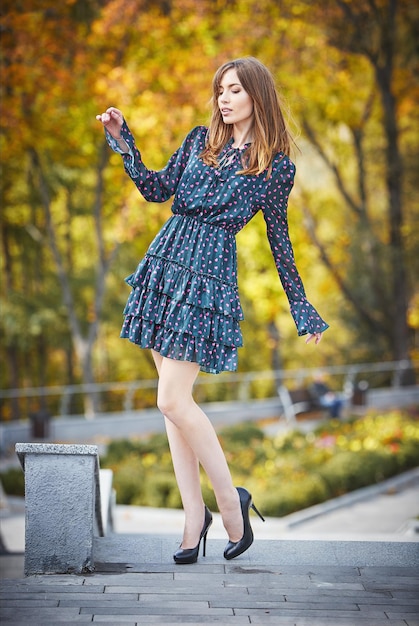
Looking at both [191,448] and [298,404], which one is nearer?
[191,448]

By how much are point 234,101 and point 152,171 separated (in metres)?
0.39

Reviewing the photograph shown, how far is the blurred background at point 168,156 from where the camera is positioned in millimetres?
15984

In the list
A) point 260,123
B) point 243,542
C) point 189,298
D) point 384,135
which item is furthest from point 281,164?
point 384,135

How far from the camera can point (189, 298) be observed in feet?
10.5

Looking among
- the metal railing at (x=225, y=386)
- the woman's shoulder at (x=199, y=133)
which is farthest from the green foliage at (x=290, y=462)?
the woman's shoulder at (x=199, y=133)

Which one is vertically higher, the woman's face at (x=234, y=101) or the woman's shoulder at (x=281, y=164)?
the woman's face at (x=234, y=101)

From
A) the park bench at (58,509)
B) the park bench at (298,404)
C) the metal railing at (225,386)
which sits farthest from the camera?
the metal railing at (225,386)

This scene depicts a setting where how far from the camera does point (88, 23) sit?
1584 centimetres

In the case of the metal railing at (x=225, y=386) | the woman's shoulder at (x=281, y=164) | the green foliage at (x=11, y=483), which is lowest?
the metal railing at (x=225, y=386)

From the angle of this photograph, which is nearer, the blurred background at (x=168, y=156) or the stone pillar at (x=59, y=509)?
the stone pillar at (x=59, y=509)

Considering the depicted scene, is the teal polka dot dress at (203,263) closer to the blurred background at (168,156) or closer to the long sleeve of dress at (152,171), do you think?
the long sleeve of dress at (152,171)

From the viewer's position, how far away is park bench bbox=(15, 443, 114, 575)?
317 cm

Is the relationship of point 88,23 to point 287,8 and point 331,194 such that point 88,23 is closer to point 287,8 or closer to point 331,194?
point 287,8

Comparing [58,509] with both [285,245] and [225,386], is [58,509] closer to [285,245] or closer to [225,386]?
[285,245]
